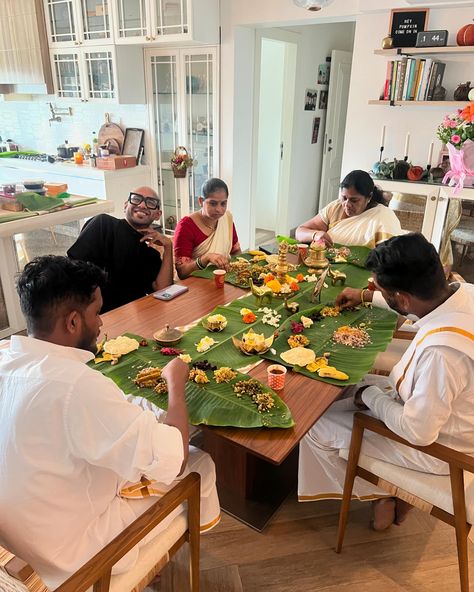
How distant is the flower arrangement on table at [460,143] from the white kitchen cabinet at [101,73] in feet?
→ 10.0

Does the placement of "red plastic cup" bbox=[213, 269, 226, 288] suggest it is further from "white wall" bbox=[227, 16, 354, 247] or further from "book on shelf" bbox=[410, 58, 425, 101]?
"white wall" bbox=[227, 16, 354, 247]

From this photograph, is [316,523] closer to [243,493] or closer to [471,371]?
[243,493]

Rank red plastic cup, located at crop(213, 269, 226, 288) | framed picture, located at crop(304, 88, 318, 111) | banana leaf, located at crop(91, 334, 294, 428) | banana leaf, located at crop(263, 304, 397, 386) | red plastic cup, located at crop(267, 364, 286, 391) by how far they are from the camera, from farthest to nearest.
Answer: framed picture, located at crop(304, 88, 318, 111) → red plastic cup, located at crop(213, 269, 226, 288) → banana leaf, located at crop(263, 304, 397, 386) → red plastic cup, located at crop(267, 364, 286, 391) → banana leaf, located at crop(91, 334, 294, 428)

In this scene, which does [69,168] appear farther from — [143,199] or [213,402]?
[213,402]

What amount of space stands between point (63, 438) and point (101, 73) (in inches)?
180

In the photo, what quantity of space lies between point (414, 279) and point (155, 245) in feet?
4.51

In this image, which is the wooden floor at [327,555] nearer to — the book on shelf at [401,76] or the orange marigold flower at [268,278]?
the orange marigold flower at [268,278]

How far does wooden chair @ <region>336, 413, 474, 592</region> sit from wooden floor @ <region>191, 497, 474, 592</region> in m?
0.23

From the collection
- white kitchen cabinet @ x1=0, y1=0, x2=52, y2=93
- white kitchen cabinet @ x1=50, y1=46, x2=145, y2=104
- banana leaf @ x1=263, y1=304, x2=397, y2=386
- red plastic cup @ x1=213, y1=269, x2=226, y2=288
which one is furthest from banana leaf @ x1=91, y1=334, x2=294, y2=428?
white kitchen cabinet @ x1=0, y1=0, x2=52, y2=93

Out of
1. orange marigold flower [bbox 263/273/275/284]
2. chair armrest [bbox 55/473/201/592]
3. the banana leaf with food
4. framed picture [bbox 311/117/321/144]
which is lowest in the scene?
chair armrest [bbox 55/473/201/592]

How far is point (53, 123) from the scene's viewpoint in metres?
5.66

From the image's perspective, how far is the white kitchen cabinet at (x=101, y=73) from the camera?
14.6 ft

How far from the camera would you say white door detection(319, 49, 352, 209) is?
17.7ft

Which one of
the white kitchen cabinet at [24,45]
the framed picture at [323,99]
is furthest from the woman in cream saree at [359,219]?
the white kitchen cabinet at [24,45]
